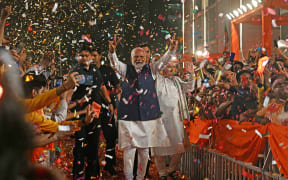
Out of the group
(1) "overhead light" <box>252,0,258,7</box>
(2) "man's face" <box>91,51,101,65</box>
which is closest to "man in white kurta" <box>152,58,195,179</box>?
(2) "man's face" <box>91,51,101,65</box>

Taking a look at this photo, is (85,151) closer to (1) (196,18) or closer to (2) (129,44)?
(2) (129,44)

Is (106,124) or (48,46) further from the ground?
(48,46)

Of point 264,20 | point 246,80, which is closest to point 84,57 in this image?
point 246,80

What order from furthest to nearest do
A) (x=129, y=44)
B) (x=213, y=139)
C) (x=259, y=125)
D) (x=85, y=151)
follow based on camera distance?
(x=129, y=44)
(x=213, y=139)
(x=85, y=151)
(x=259, y=125)

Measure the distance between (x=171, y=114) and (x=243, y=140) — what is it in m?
1.69

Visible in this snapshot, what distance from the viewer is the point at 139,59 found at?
20.1ft

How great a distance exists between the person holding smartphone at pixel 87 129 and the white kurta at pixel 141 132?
14.3 inches

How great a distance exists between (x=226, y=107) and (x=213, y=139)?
0.54 meters

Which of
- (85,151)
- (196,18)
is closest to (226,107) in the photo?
(85,151)

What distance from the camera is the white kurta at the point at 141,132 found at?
→ 5.82 meters

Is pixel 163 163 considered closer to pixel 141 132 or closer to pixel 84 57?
pixel 141 132

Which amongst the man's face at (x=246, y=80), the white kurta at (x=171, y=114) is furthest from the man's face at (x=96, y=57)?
the man's face at (x=246, y=80)

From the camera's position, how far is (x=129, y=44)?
42.8 feet

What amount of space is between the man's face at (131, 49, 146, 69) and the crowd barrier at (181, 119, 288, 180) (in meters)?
1.42
